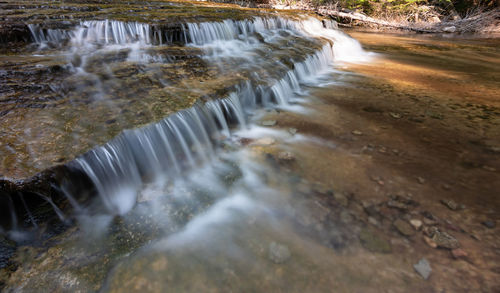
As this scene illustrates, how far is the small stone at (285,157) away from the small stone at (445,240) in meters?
1.65

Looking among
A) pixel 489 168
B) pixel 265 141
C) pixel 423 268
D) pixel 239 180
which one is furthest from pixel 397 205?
pixel 265 141

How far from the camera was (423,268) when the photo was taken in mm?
1841

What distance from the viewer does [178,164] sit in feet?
9.91

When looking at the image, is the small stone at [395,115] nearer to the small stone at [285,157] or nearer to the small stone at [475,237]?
the small stone at [285,157]

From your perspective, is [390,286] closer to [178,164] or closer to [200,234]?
[200,234]

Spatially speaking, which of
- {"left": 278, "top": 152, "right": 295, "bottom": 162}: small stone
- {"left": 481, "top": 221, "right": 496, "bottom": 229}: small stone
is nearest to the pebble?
{"left": 481, "top": 221, "right": 496, "bottom": 229}: small stone

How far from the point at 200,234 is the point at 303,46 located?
727cm

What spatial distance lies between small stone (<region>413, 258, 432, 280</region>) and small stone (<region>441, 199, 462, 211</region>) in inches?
33.0

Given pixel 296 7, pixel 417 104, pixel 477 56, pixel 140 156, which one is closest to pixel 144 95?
pixel 140 156

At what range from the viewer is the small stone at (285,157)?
320 cm

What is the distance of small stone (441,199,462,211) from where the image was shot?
93.5 inches

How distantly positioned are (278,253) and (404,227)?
1.20m

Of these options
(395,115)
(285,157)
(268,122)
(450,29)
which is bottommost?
(285,157)

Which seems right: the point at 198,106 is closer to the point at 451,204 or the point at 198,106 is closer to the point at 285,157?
the point at 285,157
